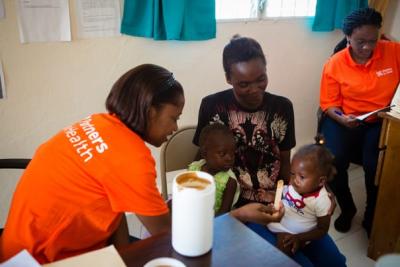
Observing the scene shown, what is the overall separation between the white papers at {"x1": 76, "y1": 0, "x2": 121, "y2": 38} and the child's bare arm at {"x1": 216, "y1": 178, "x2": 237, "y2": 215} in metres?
1.18

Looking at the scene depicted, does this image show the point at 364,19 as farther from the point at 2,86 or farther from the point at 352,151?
the point at 2,86

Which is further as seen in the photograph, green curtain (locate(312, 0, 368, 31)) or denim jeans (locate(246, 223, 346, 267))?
green curtain (locate(312, 0, 368, 31))

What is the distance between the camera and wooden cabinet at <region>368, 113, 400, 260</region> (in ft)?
6.16

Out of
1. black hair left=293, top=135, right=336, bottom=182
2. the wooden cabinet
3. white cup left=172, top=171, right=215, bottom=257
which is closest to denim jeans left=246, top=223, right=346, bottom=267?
black hair left=293, top=135, right=336, bottom=182

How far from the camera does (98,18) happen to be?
1.99 m

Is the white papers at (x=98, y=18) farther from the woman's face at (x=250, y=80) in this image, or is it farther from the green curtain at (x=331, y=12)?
the green curtain at (x=331, y=12)

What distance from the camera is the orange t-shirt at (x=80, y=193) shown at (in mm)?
915

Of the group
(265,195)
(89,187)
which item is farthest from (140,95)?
(265,195)

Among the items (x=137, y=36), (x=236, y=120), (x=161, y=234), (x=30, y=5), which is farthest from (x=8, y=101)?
(x=161, y=234)

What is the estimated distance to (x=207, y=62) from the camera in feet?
8.17

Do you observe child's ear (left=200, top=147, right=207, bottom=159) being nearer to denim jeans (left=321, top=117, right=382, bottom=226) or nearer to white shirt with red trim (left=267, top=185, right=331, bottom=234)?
white shirt with red trim (left=267, top=185, right=331, bottom=234)

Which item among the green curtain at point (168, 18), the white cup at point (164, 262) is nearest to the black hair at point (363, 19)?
the green curtain at point (168, 18)

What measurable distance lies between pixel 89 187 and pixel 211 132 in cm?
62

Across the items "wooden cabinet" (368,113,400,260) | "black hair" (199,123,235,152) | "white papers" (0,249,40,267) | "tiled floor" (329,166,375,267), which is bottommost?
"tiled floor" (329,166,375,267)
